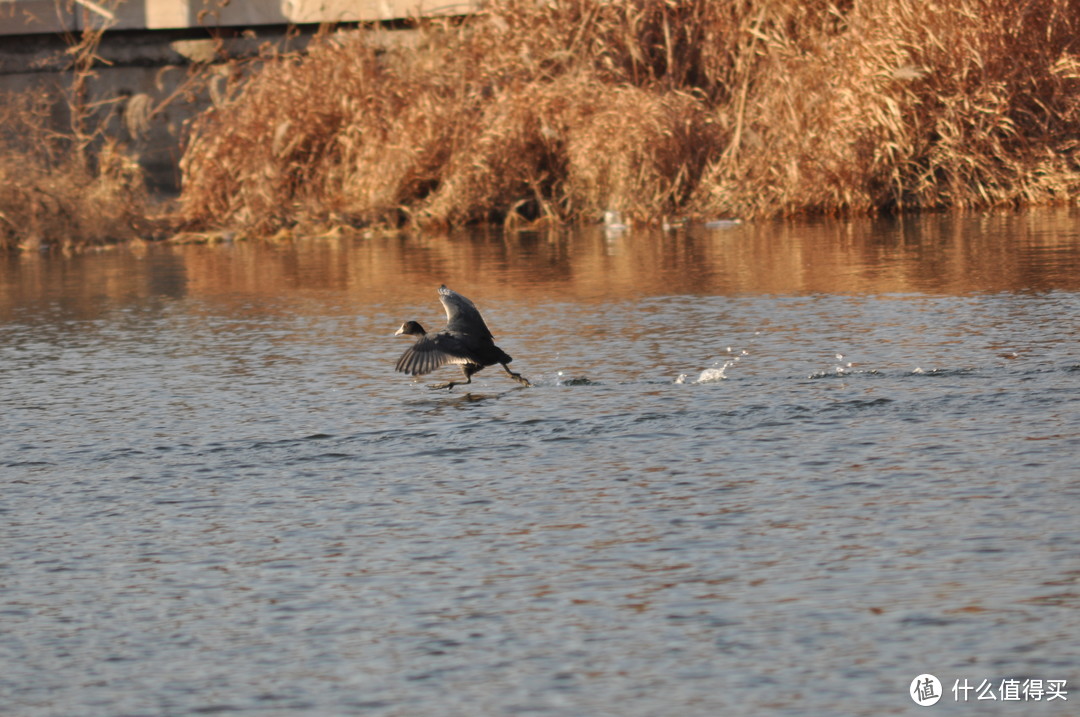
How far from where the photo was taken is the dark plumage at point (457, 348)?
758cm

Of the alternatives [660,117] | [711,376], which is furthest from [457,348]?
[660,117]

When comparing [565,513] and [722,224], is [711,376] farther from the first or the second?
[722,224]

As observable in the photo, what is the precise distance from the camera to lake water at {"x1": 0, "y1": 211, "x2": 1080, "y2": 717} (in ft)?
12.9

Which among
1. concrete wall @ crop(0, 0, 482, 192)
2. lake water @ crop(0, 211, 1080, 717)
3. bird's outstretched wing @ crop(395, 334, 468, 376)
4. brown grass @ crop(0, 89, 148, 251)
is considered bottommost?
lake water @ crop(0, 211, 1080, 717)

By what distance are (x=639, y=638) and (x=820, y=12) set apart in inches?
646

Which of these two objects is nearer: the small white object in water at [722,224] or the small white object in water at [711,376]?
the small white object in water at [711,376]

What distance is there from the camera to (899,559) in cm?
468

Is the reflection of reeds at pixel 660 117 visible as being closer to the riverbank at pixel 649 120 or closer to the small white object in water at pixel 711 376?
the riverbank at pixel 649 120

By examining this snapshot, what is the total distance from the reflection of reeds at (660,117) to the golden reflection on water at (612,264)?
3.21ft

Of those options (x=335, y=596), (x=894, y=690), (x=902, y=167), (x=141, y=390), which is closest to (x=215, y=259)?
(x=902, y=167)

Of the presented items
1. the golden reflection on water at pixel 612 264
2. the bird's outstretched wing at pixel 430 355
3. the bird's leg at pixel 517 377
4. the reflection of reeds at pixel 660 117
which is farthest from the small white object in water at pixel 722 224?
the bird's outstretched wing at pixel 430 355

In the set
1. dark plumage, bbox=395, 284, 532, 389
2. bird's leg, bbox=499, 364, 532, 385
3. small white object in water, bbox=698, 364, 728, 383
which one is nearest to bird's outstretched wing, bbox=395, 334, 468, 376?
dark plumage, bbox=395, 284, 532, 389

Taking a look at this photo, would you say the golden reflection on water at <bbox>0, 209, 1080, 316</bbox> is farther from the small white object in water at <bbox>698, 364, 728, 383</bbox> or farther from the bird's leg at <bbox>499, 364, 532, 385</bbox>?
the bird's leg at <bbox>499, 364, 532, 385</bbox>

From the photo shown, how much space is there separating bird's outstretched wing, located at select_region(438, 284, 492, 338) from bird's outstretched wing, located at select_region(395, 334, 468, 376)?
0.13 metres
